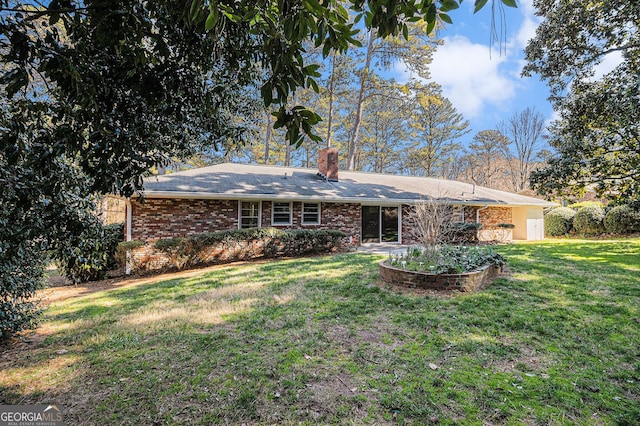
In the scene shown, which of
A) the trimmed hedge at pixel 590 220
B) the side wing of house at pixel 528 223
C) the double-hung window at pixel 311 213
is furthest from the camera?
the side wing of house at pixel 528 223

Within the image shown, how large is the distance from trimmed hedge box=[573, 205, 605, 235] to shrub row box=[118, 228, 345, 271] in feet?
49.9

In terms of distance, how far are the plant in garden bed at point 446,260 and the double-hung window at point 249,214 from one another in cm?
716

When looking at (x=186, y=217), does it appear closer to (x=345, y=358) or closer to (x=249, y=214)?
(x=249, y=214)

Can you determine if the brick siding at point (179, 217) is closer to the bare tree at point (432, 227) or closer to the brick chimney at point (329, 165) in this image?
the brick chimney at point (329, 165)

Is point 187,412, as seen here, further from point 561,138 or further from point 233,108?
point 561,138

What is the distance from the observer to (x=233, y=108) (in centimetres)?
444

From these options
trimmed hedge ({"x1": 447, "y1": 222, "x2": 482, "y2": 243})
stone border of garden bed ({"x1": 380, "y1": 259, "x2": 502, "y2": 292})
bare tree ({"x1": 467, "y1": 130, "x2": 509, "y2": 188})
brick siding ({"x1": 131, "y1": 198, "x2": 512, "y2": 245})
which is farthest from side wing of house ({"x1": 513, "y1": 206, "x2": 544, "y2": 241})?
stone border of garden bed ({"x1": 380, "y1": 259, "x2": 502, "y2": 292})

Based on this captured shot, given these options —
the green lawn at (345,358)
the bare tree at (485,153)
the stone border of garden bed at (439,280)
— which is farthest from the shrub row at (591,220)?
the stone border of garden bed at (439,280)

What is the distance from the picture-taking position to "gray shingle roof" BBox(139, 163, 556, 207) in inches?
453

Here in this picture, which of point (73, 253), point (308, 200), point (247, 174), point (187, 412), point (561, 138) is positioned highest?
point (561, 138)

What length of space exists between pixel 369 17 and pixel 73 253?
3.25m

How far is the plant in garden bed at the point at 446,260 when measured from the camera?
615 centimetres

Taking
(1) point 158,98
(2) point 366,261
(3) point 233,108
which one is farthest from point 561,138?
(1) point 158,98

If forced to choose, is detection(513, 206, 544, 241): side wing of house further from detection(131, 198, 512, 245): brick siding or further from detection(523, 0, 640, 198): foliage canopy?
detection(131, 198, 512, 245): brick siding
